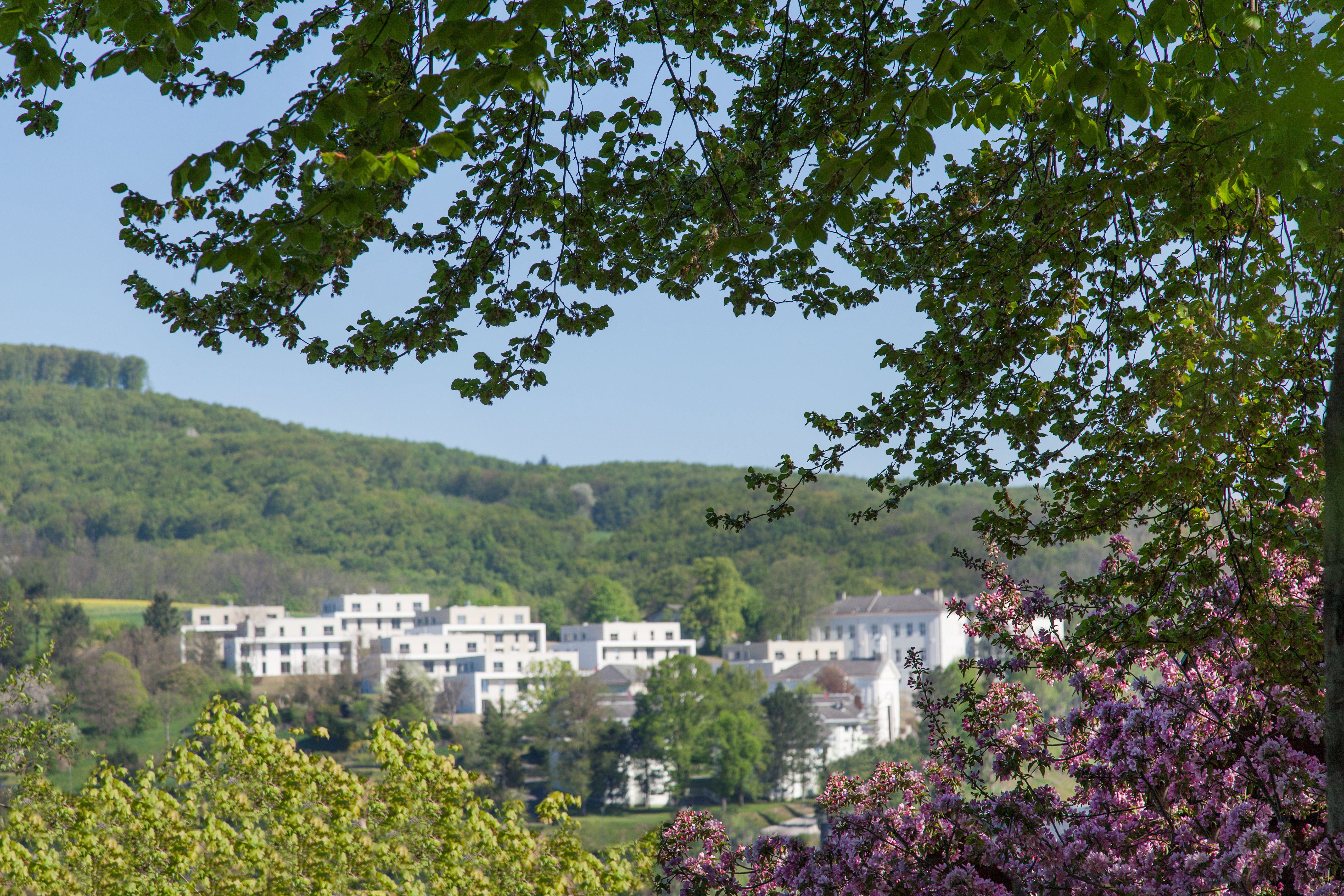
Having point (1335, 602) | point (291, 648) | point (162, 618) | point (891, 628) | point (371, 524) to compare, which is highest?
point (371, 524)

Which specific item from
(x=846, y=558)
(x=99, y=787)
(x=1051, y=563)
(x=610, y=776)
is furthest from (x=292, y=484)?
(x=99, y=787)

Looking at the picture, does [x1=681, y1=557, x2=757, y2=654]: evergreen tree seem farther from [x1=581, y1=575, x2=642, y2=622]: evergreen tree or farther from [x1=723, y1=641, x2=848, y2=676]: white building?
[x1=723, y1=641, x2=848, y2=676]: white building

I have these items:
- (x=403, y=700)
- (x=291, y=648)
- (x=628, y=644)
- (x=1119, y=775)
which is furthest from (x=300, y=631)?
(x=1119, y=775)

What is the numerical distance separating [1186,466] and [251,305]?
366 cm

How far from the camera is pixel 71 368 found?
548ft

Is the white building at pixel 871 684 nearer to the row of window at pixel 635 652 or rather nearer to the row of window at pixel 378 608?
the row of window at pixel 635 652

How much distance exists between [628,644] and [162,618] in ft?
97.9

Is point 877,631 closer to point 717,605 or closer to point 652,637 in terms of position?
point 717,605

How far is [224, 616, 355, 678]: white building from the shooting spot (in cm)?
7494

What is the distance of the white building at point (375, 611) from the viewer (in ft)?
277

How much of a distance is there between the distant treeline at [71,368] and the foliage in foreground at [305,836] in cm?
16783

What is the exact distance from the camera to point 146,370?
172000 millimetres

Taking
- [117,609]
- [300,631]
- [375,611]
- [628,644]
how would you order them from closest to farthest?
1. [300,631]
2. [628,644]
3. [375,611]
4. [117,609]

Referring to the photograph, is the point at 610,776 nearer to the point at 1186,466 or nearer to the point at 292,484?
the point at 1186,466
